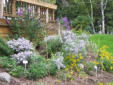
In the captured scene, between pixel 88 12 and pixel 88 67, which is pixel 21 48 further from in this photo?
pixel 88 12

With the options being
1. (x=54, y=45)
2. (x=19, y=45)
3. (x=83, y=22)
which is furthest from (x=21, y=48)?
(x=83, y=22)

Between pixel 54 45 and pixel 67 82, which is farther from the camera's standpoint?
pixel 54 45

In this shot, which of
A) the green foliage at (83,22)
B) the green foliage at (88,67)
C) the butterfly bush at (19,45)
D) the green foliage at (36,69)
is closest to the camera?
the green foliage at (36,69)

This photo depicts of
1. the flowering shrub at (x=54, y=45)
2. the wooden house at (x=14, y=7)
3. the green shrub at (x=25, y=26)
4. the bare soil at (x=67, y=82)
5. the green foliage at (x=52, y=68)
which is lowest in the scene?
the bare soil at (x=67, y=82)

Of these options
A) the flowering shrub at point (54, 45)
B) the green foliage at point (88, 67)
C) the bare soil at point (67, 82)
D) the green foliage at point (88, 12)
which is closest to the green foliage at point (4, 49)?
the bare soil at point (67, 82)

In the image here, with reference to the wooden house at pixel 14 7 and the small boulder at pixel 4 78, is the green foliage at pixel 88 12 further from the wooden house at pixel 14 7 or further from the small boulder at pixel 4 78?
the small boulder at pixel 4 78

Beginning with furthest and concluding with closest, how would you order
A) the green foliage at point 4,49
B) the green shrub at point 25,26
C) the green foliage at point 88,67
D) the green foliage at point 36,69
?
the green shrub at point 25,26, the green foliage at point 88,67, the green foliage at point 4,49, the green foliage at point 36,69

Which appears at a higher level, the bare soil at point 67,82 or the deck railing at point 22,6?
the deck railing at point 22,6

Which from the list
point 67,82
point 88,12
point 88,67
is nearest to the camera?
point 67,82

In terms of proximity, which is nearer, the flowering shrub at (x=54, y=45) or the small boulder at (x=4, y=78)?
the small boulder at (x=4, y=78)

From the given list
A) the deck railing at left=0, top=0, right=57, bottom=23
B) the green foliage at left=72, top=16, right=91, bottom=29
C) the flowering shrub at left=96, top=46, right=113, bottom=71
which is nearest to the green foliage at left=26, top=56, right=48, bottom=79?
the deck railing at left=0, top=0, right=57, bottom=23

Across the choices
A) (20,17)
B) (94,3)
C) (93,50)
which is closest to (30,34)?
(20,17)

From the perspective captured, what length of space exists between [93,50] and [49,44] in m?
2.40

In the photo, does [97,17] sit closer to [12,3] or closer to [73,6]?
[73,6]
